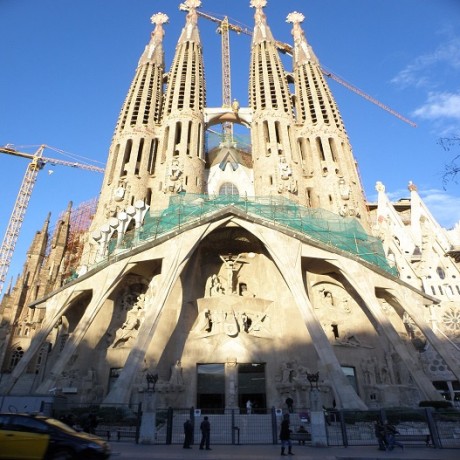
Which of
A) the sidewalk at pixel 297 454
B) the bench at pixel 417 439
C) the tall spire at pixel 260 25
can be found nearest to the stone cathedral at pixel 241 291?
the bench at pixel 417 439

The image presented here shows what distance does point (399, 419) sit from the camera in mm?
14812

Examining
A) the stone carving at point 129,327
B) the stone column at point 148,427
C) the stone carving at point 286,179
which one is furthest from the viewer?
the stone carving at point 286,179

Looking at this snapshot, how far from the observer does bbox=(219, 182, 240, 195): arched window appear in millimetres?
35188

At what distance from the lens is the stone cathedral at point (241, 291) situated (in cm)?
2152

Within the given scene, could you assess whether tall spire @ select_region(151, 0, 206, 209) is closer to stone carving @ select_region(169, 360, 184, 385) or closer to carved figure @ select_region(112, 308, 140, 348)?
carved figure @ select_region(112, 308, 140, 348)

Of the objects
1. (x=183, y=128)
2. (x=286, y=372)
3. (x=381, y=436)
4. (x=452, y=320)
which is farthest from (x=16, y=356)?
(x=452, y=320)

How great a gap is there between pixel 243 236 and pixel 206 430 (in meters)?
16.5

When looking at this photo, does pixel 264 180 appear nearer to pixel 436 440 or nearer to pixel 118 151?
pixel 118 151

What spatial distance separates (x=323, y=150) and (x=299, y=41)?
20552mm

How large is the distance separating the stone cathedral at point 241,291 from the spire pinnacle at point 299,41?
33.4 ft

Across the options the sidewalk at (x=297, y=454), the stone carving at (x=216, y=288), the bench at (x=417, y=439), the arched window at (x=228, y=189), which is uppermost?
the arched window at (x=228, y=189)

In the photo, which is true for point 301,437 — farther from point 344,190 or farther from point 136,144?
point 136,144

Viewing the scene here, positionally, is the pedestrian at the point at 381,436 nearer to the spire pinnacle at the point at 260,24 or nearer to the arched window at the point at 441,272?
the arched window at the point at 441,272

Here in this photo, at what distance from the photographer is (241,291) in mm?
26969
